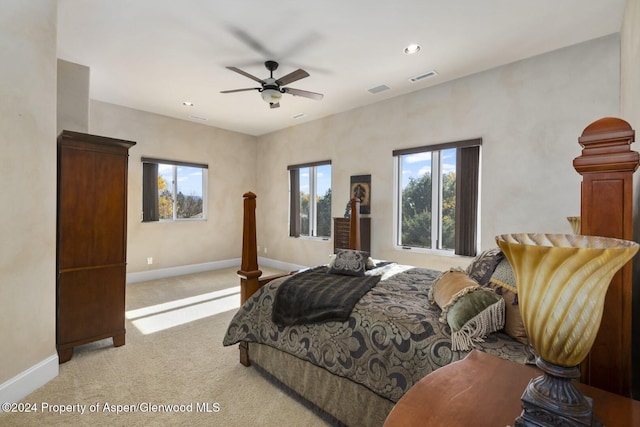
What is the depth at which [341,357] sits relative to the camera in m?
1.78

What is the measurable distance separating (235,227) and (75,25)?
→ 431 centimetres

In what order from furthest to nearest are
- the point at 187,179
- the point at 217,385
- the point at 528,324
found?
1. the point at 187,179
2. the point at 217,385
3. the point at 528,324

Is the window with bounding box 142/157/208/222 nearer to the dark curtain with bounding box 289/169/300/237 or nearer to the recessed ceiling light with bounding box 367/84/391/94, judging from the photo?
the dark curtain with bounding box 289/169/300/237

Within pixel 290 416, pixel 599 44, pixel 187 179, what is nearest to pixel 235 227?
pixel 187 179

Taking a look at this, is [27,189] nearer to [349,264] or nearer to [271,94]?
[271,94]

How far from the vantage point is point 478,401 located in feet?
2.62

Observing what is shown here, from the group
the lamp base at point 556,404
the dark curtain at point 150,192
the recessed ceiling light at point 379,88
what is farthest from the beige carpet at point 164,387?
the recessed ceiling light at point 379,88

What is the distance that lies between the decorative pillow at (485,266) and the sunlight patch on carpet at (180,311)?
302cm

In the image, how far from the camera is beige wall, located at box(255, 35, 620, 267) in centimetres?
299

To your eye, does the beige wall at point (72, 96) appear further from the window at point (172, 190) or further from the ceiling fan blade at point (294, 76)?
the ceiling fan blade at point (294, 76)

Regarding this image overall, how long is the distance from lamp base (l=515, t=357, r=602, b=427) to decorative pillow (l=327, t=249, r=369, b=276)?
6.59 feet

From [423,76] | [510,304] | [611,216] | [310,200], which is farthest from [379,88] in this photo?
[611,216]

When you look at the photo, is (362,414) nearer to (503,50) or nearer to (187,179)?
(503,50)

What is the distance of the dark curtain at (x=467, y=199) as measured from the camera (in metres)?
3.71
